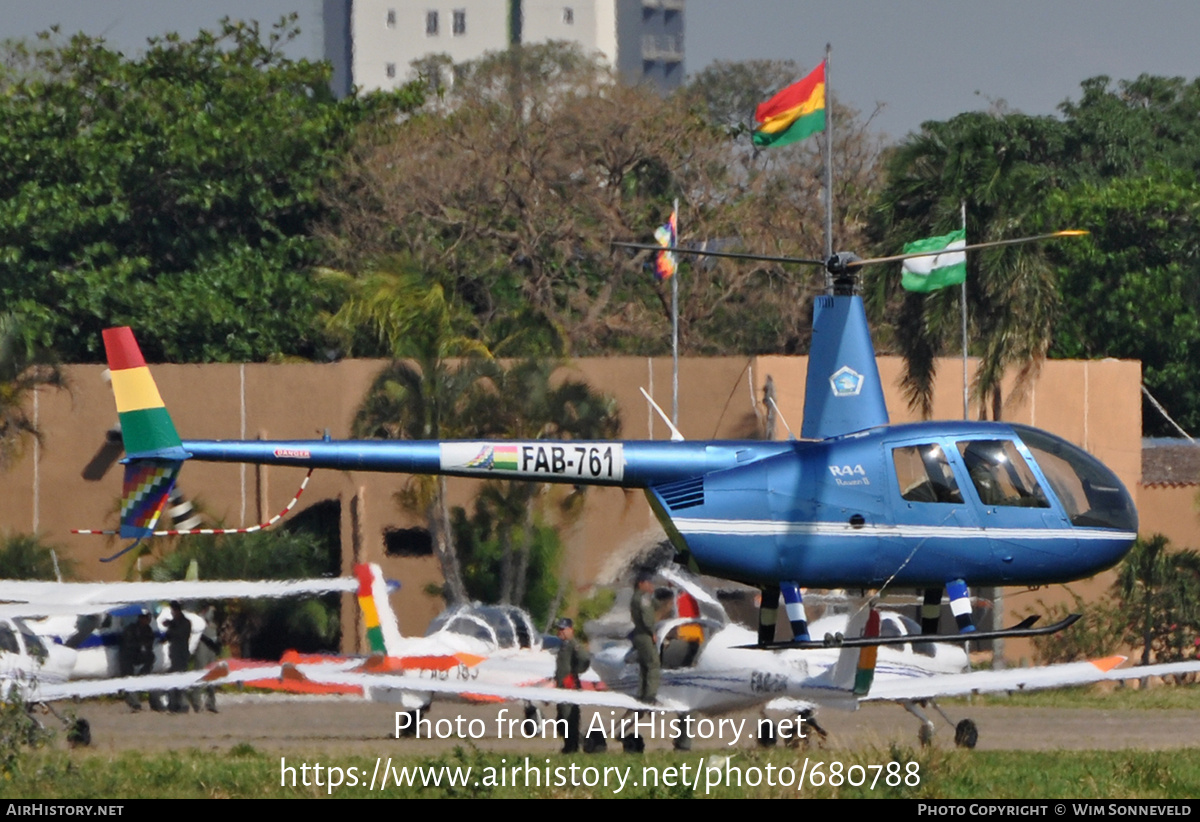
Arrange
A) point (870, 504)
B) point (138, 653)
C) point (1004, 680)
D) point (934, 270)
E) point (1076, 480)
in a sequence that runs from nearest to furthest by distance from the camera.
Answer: point (870, 504) < point (1076, 480) < point (1004, 680) < point (138, 653) < point (934, 270)

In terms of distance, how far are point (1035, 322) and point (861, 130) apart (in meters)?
18.7

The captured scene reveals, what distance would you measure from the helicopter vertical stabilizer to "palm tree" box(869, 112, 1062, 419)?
11.8m

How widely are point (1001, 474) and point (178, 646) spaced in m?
11.9

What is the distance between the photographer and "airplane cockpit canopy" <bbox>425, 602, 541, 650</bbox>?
72.8 ft

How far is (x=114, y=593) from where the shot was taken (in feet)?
64.8

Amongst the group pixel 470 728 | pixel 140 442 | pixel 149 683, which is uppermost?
pixel 140 442

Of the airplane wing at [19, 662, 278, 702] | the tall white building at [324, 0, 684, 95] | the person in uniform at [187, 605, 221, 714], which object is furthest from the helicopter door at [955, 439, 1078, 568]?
the tall white building at [324, 0, 684, 95]

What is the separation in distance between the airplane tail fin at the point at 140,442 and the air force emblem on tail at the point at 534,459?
2.31m

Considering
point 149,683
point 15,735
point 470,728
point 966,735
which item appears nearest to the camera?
point 15,735

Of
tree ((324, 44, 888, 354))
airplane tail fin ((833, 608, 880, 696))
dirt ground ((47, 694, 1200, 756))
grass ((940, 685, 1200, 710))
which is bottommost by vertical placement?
grass ((940, 685, 1200, 710))

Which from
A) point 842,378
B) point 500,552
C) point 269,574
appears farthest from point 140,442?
point 500,552

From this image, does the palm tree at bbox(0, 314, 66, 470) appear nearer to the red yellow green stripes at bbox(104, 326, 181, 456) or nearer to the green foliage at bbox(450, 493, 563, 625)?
the green foliage at bbox(450, 493, 563, 625)

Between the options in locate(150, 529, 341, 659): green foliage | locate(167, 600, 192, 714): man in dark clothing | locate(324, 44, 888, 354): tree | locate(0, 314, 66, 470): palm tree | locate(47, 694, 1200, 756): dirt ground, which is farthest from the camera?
locate(324, 44, 888, 354): tree

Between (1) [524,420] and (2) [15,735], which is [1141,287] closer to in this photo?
(1) [524,420]
